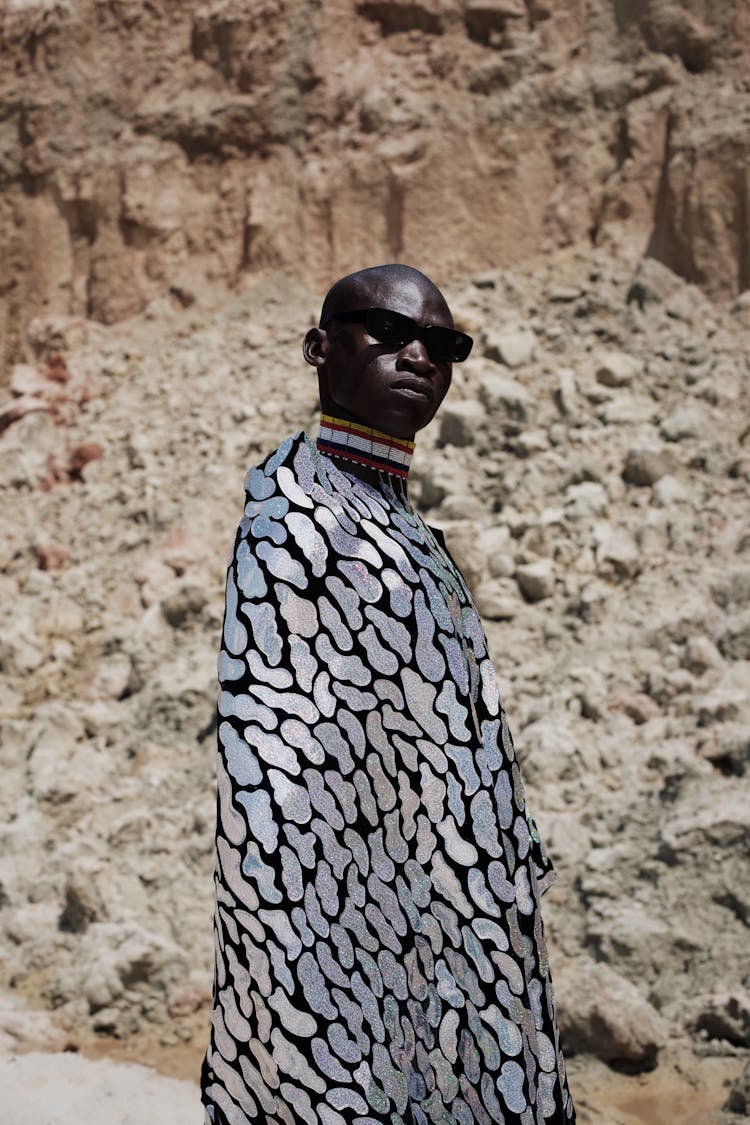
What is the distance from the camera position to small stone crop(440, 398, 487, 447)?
8.34 m

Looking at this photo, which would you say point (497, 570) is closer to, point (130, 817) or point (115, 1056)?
point (130, 817)

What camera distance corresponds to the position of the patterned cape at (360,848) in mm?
2027

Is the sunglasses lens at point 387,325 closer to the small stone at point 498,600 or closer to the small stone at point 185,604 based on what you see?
the small stone at point 498,600

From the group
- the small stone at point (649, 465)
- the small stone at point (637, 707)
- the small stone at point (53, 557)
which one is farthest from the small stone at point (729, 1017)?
the small stone at point (53, 557)

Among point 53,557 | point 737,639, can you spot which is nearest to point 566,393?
point 737,639

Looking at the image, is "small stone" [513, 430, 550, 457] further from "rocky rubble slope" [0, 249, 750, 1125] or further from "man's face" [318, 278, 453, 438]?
"man's face" [318, 278, 453, 438]

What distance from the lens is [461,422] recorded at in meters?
8.35

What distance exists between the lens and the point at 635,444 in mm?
8125

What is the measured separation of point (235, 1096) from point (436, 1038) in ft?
1.05

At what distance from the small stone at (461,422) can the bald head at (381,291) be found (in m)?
5.84

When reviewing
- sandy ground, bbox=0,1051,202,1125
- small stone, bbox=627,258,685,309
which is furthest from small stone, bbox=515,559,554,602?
sandy ground, bbox=0,1051,202,1125

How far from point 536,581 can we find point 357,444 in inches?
196

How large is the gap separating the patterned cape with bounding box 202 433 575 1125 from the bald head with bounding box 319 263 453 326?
0.29 metres

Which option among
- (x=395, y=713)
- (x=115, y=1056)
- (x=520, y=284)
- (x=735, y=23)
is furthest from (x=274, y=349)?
(x=395, y=713)
